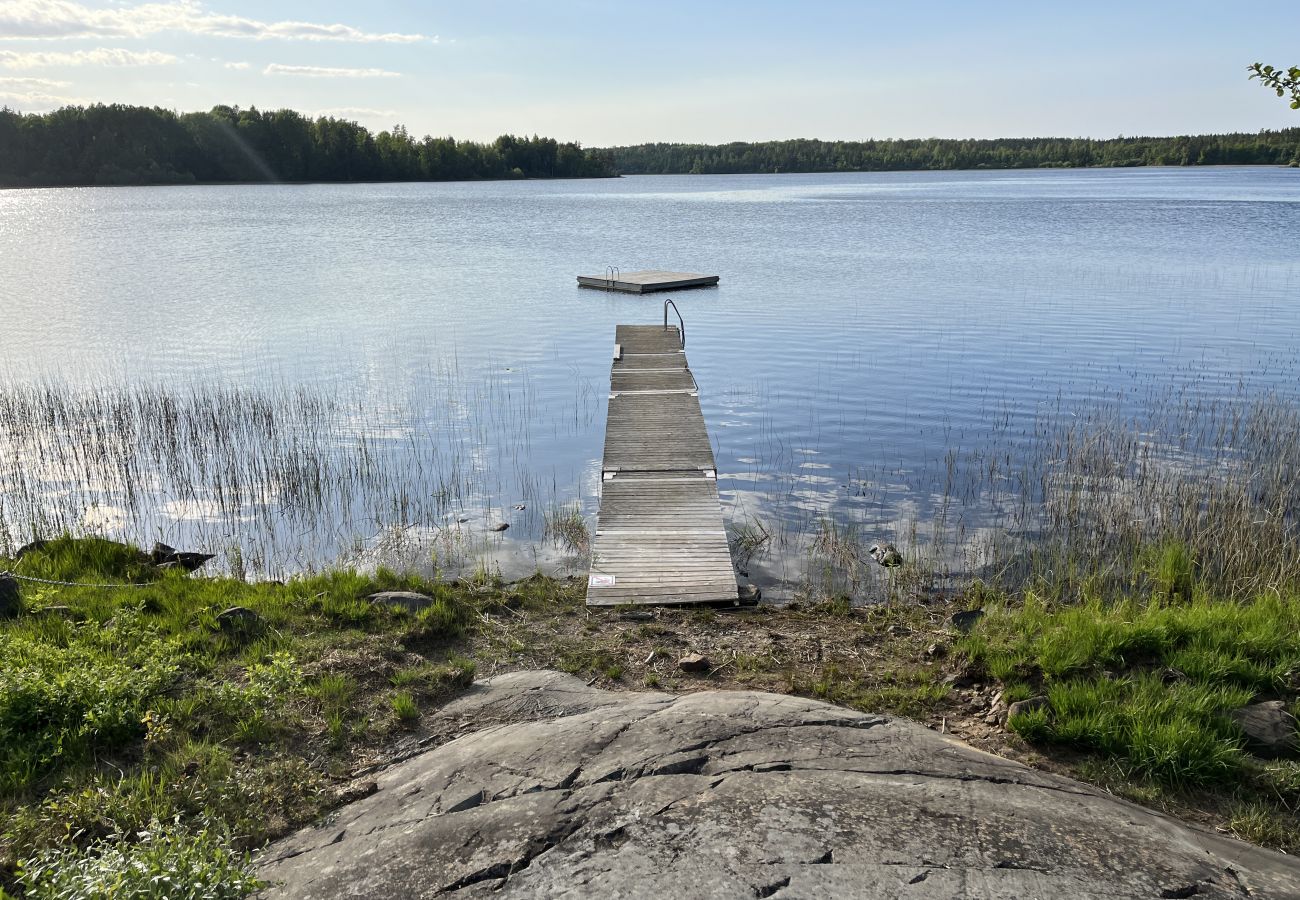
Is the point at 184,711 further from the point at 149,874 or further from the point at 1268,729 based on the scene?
the point at 1268,729

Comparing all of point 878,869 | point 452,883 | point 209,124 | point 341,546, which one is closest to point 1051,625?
point 878,869

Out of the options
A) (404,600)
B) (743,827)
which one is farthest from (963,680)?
(404,600)

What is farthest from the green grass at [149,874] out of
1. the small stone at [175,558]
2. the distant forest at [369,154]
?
the distant forest at [369,154]

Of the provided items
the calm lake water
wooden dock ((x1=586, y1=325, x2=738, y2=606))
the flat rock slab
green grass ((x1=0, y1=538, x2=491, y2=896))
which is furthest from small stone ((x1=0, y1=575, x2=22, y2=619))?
wooden dock ((x1=586, y1=325, x2=738, y2=606))

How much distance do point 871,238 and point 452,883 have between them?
147 feet

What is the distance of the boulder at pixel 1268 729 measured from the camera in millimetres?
4895

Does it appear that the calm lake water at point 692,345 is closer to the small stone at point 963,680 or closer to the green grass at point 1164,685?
the small stone at point 963,680

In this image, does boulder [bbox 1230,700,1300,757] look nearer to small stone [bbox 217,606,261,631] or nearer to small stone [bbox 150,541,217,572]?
small stone [bbox 217,606,261,631]

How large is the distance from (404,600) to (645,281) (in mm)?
25162

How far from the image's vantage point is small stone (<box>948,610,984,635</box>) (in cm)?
729

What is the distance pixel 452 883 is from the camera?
11.8ft

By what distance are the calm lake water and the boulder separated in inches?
201

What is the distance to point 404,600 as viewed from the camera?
752cm

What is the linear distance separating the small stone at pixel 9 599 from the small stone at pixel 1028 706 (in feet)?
23.7
